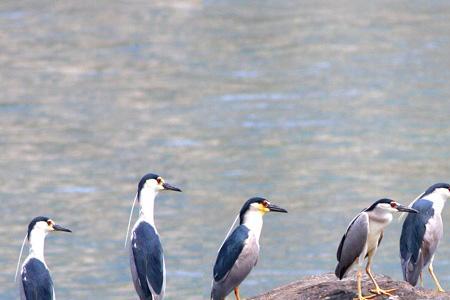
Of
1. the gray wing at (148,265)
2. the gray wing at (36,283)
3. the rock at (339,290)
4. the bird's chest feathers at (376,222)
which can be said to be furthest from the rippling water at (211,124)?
the bird's chest feathers at (376,222)

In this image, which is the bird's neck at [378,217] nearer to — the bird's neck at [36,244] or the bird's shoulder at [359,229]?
the bird's shoulder at [359,229]

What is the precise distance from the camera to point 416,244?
1599 cm

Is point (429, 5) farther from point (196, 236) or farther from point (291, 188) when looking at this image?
point (196, 236)

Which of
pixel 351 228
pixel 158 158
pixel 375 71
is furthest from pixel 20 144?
pixel 351 228

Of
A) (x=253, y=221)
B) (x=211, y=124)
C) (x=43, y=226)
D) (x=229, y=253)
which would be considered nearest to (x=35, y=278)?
(x=43, y=226)

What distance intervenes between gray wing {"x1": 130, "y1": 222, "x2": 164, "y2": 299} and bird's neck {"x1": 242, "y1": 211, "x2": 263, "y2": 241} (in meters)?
1.01

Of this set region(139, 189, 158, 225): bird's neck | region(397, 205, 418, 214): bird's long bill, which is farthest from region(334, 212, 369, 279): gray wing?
region(139, 189, 158, 225): bird's neck

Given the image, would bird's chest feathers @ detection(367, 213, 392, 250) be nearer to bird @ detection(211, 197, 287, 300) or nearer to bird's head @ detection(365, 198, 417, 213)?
bird's head @ detection(365, 198, 417, 213)

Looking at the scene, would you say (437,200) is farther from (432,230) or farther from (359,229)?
(359,229)

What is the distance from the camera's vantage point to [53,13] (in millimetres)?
48094

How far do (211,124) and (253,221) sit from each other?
21.7 meters

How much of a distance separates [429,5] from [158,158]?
15.8m

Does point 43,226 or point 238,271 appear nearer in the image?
point 238,271

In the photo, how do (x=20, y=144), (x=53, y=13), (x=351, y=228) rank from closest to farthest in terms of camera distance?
(x=351, y=228) → (x=20, y=144) → (x=53, y=13)
